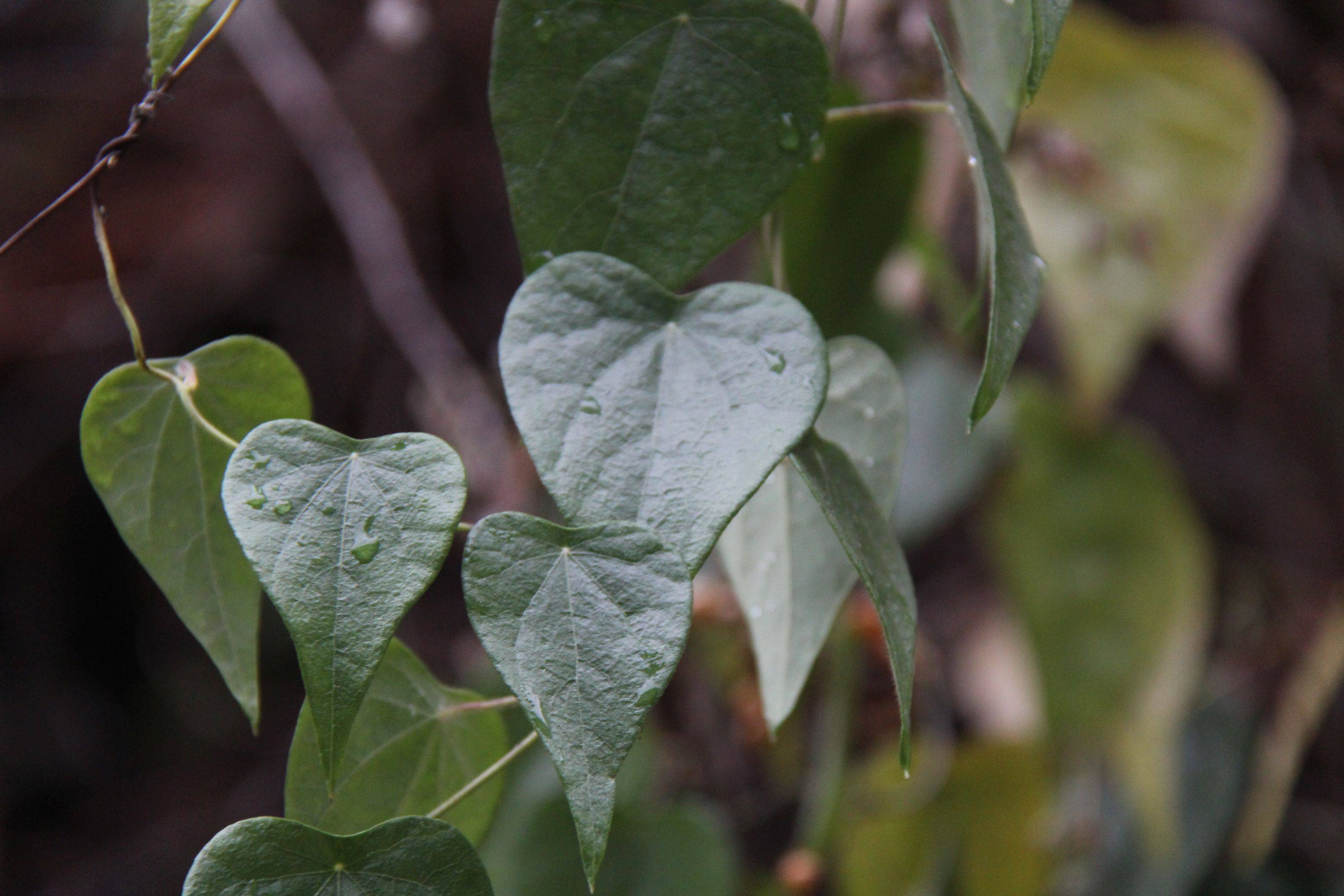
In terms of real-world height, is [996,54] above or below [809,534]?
above

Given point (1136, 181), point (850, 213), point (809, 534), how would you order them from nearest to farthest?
point (809, 534) → point (850, 213) → point (1136, 181)

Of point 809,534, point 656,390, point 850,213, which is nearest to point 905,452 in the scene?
point 850,213

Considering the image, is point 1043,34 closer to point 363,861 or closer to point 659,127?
point 659,127

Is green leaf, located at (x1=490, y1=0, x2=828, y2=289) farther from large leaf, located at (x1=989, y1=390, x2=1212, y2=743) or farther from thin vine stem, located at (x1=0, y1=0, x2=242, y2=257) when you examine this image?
large leaf, located at (x1=989, y1=390, x2=1212, y2=743)

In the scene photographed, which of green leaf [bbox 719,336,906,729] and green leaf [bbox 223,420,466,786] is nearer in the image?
green leaf [bbox 223,420,466,786]


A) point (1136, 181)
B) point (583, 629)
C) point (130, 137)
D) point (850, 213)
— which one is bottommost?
point (1136, 181)

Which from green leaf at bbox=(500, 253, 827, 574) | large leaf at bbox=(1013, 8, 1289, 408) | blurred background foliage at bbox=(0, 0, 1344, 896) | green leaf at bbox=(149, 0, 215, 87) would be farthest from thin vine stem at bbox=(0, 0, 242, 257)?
large leaf at bbox=(1013, 8, 1289, 408)
